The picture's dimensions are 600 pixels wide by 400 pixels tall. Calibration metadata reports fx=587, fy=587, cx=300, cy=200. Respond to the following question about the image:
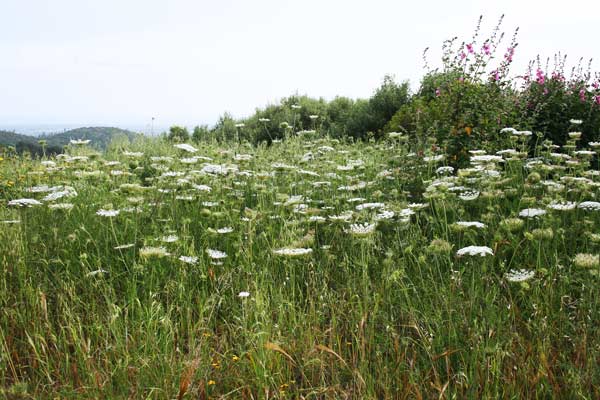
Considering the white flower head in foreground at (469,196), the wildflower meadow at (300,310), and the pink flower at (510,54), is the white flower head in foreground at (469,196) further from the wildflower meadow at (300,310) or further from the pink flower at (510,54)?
the pink flower at (510,54)

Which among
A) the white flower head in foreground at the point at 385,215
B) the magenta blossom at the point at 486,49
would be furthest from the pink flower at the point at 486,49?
the white flower head in foreground at the point at 385,215

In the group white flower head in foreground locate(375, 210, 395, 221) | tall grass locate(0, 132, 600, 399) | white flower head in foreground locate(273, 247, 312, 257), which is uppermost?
white flower head in foreground locate(375, 210, 395, 221)

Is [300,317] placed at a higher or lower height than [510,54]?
lower

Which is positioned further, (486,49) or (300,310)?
(486,49)

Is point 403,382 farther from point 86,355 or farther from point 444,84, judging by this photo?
point 444,84

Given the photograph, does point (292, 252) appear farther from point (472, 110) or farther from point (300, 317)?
point (472, 110)

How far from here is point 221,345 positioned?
2.90 m

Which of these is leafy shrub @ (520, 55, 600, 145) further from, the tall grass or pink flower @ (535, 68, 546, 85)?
the tall grass

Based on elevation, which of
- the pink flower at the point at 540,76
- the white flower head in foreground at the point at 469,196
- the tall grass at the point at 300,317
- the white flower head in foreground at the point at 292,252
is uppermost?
the pink flower at the point at 540,76

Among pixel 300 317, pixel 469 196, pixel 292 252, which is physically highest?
pixel 469 196

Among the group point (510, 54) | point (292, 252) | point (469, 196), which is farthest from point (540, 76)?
point (292, 252)

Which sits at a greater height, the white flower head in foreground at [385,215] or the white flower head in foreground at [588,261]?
the white flower head in foreground at [385,215]

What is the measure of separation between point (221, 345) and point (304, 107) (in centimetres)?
1500

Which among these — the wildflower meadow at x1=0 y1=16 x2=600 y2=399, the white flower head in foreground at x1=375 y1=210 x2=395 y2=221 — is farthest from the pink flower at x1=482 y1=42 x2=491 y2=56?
the white flower head in foreground at x1=375 y1=210 x2=395 y2=221
